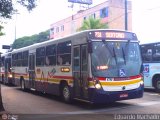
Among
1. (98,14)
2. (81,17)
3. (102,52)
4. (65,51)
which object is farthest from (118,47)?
(81,17)

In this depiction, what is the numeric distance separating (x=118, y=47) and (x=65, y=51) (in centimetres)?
298

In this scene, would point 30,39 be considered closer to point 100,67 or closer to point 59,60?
point 59,60

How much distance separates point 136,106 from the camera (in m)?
13.5

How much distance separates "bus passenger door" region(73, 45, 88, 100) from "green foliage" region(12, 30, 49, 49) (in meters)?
64.8

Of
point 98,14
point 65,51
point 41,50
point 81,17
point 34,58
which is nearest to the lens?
point 65,51

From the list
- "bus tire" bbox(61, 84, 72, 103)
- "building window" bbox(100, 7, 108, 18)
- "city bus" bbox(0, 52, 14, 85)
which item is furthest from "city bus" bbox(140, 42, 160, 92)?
"building window" bbox(100, 7, 108, 18)

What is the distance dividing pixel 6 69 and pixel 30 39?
50.2m

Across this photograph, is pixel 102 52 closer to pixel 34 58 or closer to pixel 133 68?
pixel 133 68

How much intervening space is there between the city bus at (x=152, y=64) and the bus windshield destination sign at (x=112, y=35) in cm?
536

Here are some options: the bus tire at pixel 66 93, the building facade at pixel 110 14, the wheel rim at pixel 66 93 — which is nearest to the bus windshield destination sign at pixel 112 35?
the bus tire at pixel 66 93

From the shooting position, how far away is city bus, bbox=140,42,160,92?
62.4ft

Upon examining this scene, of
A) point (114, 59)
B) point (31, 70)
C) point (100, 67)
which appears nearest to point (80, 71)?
point (100, 67)

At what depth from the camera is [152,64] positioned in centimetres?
1928

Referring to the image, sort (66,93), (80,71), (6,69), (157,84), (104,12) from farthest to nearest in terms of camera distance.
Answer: (104,12), (6,69), (157,84), (66,93), (80,71)
